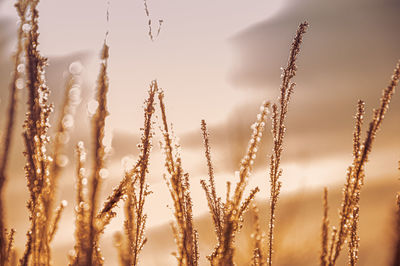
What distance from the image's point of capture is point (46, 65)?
68.6 inches

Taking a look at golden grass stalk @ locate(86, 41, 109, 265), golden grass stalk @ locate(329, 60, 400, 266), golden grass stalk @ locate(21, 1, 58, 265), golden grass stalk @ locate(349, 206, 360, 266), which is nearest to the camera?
golden grass stalk @ locate(86, 41, 109, 265)

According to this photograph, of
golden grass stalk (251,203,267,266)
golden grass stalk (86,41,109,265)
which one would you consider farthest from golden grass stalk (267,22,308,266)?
golden grass stalk (86,41,109,265)

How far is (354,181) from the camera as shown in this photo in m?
2.04

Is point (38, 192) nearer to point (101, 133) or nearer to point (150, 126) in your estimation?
point (101, 133)

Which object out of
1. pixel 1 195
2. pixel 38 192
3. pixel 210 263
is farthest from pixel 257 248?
pixel 1 195

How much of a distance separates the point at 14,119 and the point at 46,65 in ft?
1.09

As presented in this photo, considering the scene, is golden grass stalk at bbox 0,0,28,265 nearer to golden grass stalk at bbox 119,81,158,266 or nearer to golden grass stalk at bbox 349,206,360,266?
golden grass stalk at bbox 119,81,158,266

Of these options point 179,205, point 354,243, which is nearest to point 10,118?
point 179,205

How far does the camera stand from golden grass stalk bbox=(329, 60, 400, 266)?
6.58 ft

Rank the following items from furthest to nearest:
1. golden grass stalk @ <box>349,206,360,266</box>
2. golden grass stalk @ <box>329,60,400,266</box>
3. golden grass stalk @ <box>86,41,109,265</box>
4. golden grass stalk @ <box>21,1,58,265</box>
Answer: golden grass stalk @ <box>349,206,360,266</box> < golden grass stalk @ <box>329,60,400,266</box> < golden grass stalk @ <box>21,1,58,265</box> < golden grass stalk @ <box>86,41,109,265</box>

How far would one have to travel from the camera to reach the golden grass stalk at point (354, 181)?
201 cm

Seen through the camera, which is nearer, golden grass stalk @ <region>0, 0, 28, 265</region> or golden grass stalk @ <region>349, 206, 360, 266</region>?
golden grass stalk @ <region>0, 0, 28, 265</region>

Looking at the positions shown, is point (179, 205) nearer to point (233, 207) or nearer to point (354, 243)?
point (233, 207)

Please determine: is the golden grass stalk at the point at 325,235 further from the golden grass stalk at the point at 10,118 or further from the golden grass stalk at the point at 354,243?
the golden grass stalk at the point at 10,118
